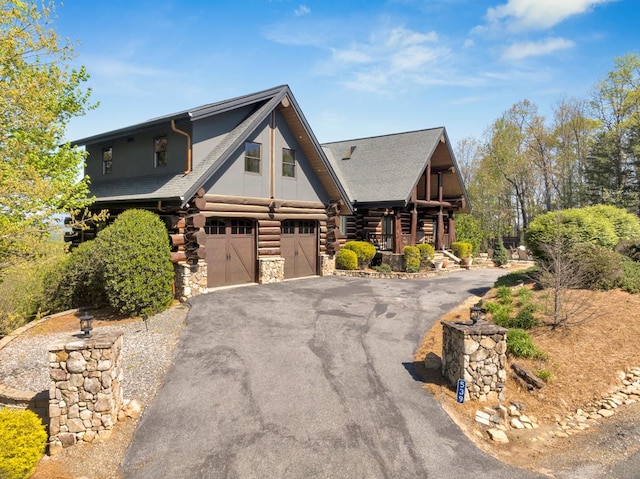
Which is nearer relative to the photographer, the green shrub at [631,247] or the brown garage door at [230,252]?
the green shrub at [631,247]

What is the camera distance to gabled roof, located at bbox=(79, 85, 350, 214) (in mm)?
14367

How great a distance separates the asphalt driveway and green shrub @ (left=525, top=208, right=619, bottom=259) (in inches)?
187

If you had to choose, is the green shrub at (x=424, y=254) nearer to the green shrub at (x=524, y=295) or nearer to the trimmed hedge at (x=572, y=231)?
the trimmed hedge at (x=572, y=231)

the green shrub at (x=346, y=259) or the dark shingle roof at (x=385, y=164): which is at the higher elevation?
the dark shingle roof at (x=385, y=164)

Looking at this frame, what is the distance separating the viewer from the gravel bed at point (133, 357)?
27.4ft

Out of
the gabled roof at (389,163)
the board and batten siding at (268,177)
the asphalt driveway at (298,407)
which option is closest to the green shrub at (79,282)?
the asphalt driveway at (298,407)

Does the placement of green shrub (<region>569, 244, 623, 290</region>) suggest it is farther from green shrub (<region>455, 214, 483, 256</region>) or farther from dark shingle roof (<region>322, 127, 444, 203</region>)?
green shrub (<region>455, 214, 483, 256</region>)

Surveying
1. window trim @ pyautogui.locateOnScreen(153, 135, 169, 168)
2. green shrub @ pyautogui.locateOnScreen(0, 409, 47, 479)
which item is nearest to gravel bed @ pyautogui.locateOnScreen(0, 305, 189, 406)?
green shrub @ pyautogui.locateOnScreen(0, 409, 47, 479)

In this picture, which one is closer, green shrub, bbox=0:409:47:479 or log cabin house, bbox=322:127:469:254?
green shrub, bbox=0:409:47:479

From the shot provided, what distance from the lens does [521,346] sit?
9.49m

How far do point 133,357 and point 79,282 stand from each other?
587cm

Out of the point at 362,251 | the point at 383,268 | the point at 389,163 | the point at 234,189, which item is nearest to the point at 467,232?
the point at 389,163

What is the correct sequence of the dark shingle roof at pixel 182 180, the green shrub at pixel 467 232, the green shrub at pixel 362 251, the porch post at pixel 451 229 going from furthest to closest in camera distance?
1. the green shrub at pixel 467 232
2. the porch post at pixel 451 229
3. the green shrub at pixel 362 251
4. the dark shingle roof at pixel 182 180

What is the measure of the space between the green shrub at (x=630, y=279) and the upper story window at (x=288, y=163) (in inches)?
530
